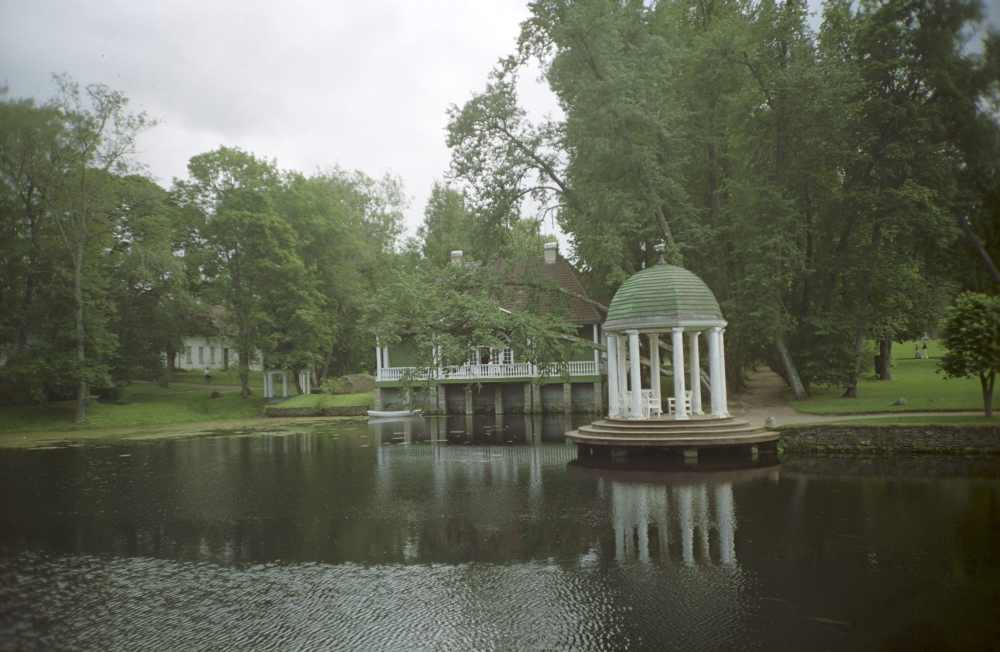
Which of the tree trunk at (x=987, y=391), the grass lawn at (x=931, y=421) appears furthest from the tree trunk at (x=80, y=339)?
the tree trunk at (x=987, y=391)

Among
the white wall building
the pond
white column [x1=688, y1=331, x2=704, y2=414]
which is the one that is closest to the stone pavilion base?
the pond

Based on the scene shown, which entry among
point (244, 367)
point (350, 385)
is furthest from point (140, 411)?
point (350, 385)

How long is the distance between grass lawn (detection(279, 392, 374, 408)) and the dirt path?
71.6 ft

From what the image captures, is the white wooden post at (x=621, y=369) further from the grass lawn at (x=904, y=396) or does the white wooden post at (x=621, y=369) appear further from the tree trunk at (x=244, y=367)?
the tree trunk at (x=244, y=367)

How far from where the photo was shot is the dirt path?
2055 cm

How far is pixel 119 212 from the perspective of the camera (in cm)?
4288

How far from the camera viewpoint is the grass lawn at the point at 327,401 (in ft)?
136

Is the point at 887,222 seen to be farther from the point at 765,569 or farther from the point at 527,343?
the point at 765,569

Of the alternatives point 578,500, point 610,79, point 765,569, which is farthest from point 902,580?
point 610,79

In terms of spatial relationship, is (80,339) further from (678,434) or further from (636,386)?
(678,434)

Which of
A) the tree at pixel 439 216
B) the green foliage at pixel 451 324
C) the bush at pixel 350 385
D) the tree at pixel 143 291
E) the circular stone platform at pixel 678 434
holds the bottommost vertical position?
the circular stone platform at pixel 678 434

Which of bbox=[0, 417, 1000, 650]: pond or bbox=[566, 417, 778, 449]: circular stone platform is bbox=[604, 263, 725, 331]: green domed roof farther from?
bbox=[0, 417, 1000, 650]: pond

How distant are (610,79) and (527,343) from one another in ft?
32.7

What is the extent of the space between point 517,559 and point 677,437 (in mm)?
9439
